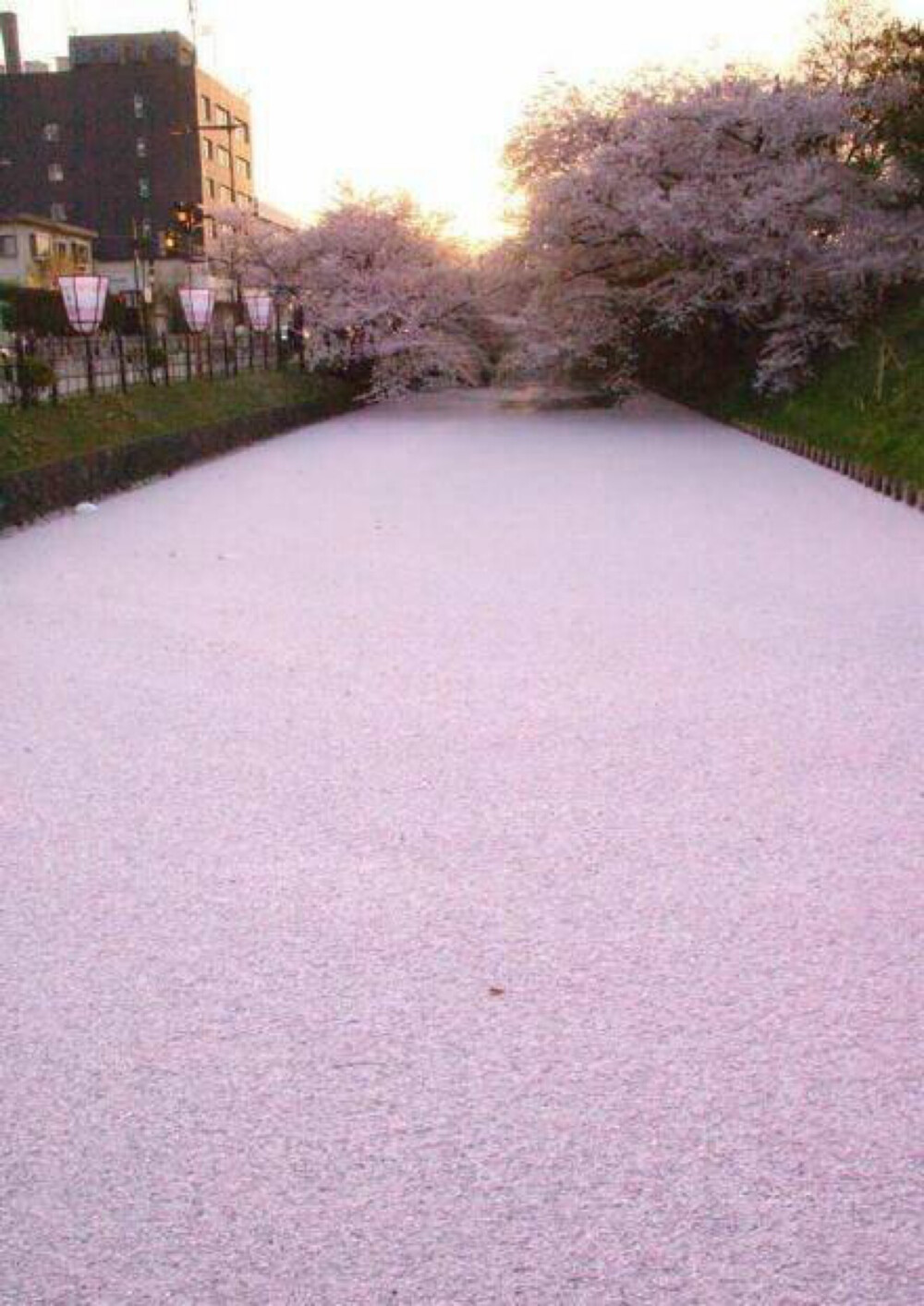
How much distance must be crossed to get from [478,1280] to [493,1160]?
0.34m

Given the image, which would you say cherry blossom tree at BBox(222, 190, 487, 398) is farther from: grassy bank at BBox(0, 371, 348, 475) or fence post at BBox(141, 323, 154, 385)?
fence post at BBox(141, 323, 154, 385)

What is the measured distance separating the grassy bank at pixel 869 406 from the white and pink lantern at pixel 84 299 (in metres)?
10.5

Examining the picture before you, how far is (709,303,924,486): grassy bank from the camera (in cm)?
1481

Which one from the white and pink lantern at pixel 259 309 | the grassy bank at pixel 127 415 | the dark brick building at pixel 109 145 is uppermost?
the dark brick building at pixel 109 145

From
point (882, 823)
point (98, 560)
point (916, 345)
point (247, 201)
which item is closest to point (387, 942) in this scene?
point (882, 823)

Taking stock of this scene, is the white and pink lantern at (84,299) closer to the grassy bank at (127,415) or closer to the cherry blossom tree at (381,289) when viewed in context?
the grassy bank at (127,415)

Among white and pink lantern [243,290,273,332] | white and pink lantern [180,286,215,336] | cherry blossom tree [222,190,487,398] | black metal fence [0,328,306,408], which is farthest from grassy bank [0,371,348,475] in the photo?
cherry blossom tree [222,190,487,398]

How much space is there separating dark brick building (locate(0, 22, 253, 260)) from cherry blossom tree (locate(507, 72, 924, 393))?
43.6 metres

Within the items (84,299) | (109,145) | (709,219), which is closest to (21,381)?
(84,299)

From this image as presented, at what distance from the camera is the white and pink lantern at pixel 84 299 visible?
17.7 metres

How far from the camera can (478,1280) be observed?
7.61ft

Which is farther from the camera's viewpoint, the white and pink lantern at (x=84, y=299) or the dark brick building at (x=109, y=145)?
the dark brick building at (x=109, y=145)

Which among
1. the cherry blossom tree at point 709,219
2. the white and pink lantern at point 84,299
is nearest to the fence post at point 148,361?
the white and pink lantern at point 84,299

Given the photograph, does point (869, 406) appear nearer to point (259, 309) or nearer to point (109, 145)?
point (259, 309)
